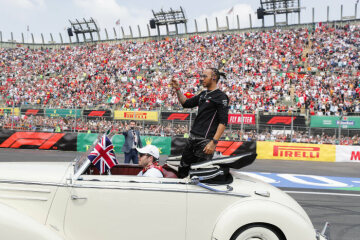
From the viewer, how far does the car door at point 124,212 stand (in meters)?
3.09

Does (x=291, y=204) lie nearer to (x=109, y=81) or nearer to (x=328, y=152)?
(x=328, y=152)

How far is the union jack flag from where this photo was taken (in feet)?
11.5

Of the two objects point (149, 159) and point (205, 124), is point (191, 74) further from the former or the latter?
point (149, 159)

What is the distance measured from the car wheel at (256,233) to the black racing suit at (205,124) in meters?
1.00

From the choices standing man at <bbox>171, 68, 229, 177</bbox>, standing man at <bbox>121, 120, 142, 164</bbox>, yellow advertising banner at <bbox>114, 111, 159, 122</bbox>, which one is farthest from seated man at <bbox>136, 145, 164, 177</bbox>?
yellow advertising banner at <bbox>114, 111, 159, 122</bbox>

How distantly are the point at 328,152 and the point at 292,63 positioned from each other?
13.0m

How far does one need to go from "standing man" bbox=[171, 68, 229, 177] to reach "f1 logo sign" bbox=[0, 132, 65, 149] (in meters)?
14.6

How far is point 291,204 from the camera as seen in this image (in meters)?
3.42

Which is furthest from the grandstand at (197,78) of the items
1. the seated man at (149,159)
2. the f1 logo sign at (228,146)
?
the seated man at (149,159)

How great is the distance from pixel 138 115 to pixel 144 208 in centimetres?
1684

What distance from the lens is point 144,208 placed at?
10.3 ft

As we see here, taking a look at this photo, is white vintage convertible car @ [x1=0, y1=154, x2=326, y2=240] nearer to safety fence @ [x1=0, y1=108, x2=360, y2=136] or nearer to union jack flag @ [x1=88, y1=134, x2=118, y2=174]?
union jack flag @ [x1=88, y1=134, x2=118, y2=174]

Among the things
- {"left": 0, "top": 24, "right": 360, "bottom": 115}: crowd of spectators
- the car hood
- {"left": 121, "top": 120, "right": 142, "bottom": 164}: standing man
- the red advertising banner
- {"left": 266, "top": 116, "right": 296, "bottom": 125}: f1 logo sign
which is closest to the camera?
the car hood

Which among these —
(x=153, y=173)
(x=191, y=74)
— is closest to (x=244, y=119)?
(x=191, y=74)
